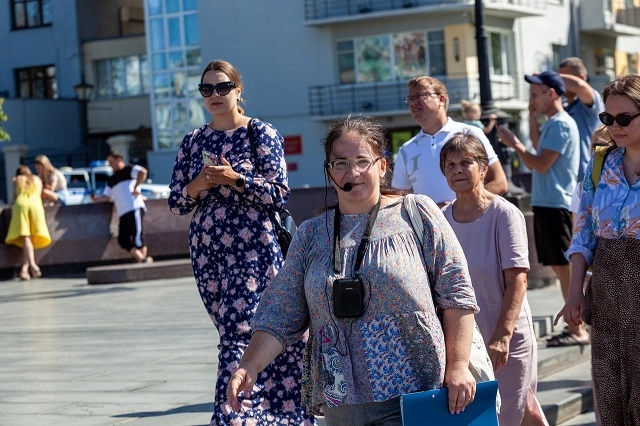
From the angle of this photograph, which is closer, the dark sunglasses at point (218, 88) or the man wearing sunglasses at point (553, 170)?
the dark sunglasses at point (218, 88)

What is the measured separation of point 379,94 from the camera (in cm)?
4541

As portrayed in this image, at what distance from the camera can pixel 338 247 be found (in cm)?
437

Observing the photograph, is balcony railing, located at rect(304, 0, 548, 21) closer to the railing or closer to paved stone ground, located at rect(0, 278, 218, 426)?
the railing

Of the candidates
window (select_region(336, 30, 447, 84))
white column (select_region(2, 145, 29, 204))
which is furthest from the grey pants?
white column (select_region(2, 145, 29, 204))

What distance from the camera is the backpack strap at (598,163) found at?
540 centimetres

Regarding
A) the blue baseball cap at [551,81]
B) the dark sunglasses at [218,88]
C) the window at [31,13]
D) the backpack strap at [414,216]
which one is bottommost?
the backpack strap at [414,216]

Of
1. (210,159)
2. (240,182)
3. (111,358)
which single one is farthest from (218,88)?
(111,358)

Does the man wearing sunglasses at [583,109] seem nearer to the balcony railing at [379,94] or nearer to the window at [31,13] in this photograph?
the balcony railing at [379,94]

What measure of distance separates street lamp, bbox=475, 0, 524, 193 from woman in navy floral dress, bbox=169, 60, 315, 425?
28.5 ft

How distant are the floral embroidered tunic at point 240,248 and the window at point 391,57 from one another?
127 ft

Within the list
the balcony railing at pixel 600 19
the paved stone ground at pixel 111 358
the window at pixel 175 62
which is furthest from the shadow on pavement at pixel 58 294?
the balcony railing at pixel 600 19

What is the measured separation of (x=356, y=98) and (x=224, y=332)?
3986cm

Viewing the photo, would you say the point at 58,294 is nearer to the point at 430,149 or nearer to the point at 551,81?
the point at 551,81

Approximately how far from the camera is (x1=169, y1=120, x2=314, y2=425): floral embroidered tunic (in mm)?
6316
